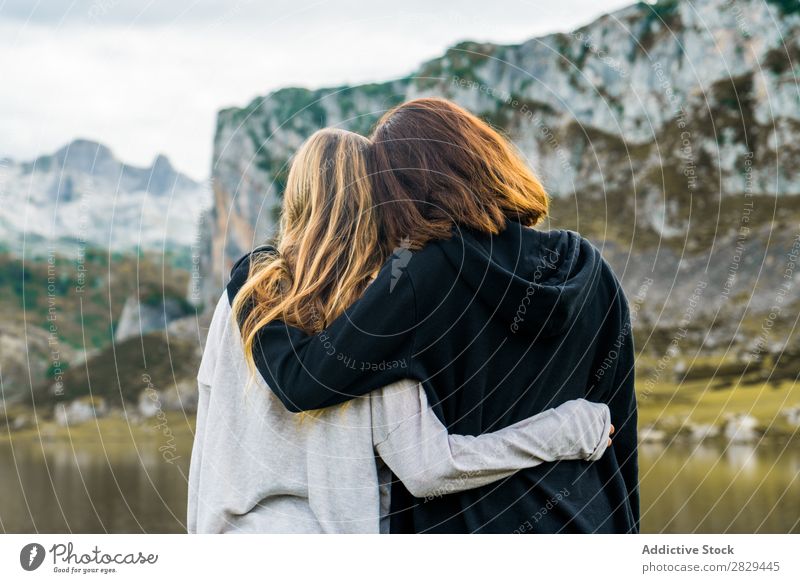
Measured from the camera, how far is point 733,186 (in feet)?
51.6

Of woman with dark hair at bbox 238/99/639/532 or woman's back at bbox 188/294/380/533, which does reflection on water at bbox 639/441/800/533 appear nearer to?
woman with dark hair at bbox 238/99/639/532

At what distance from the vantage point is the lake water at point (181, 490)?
11055 millimetres

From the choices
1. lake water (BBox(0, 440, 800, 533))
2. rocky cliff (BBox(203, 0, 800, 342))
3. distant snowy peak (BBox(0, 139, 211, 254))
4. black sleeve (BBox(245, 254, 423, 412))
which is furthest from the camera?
rocky cliff (BBox(203, 0, 800, 342))

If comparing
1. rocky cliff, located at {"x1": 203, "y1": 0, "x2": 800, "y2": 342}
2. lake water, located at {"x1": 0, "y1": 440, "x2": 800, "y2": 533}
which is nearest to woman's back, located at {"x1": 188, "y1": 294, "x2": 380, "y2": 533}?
lake water, located at {"x1": 0, "y1": 440, "x2": 800, "y2": 533}

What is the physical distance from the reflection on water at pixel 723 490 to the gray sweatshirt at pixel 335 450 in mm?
7968

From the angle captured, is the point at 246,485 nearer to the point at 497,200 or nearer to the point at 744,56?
the point at 497,200

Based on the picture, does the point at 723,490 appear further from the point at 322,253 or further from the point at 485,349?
the point at 322,253

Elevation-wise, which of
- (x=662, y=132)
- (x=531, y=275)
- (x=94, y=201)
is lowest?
(x=94, y=201)

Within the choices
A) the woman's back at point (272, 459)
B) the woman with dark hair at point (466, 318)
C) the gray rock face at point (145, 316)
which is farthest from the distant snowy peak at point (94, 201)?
the woman with dark hair at point (466, 318)

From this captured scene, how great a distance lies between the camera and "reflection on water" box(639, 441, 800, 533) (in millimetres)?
10148

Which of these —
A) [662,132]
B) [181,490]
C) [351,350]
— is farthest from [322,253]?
[662,132]

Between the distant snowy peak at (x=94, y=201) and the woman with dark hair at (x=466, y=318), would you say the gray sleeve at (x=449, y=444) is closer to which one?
the woman with dark hair at (x=466, y=318)

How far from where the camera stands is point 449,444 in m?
1.48

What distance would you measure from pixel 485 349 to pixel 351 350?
10.1 inches
